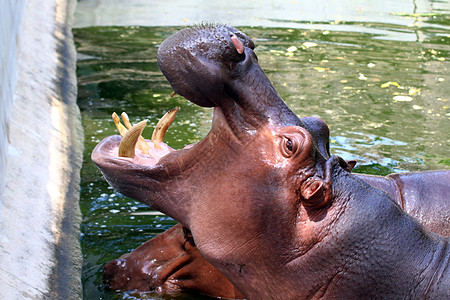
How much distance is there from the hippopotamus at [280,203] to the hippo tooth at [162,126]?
0.36 metres

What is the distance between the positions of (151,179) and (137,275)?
0.82m

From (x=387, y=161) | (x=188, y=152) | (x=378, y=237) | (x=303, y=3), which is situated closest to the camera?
(x=378, y=237)

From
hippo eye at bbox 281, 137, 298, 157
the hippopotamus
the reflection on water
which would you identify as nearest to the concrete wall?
the reflection on water

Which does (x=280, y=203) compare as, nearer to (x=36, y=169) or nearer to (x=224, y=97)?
(x=224, y=97)

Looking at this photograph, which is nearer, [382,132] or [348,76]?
[382,132]

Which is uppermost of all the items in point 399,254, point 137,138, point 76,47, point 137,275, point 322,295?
point 137,138

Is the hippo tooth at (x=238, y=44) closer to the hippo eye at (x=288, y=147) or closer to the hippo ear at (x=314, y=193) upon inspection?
the hippo eye at (x=288, y=147)

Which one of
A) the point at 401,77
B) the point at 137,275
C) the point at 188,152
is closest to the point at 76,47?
the point at 401,77

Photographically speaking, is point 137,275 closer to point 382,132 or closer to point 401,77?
point 382,132

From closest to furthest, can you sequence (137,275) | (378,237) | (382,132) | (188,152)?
1. (378,237)
2. (188,152)
3. (137,275)
4. (382,132)

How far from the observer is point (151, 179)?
108 inches

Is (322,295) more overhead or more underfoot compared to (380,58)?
more overhead

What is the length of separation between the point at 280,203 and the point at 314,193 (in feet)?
0.45

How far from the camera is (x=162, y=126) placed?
294 cm
